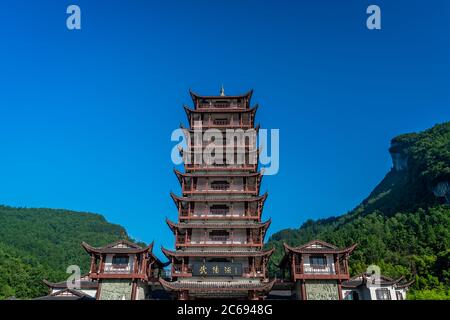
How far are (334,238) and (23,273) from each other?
213ft

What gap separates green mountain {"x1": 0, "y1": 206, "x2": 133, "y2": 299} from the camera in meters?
69.3

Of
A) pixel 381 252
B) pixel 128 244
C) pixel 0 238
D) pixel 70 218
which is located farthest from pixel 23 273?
pixel 70 218

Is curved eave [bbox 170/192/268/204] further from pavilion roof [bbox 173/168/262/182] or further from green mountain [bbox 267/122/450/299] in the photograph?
green mountain [bbox 267/122/450/299]

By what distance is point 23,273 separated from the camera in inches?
2790

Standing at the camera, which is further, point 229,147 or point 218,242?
point 229,147

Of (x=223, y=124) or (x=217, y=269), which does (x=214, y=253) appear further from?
(x=223, y=124)

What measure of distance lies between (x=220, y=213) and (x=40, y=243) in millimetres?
97991

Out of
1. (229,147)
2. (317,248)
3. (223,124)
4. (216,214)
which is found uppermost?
(223,124)

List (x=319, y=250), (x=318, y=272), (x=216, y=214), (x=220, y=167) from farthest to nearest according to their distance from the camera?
1. (x=220, y=167)
2. (x=216, y=214)
3. (x=319, y=250)
4. (x=318, y=272)

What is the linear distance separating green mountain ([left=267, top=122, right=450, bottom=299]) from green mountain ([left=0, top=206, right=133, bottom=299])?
143 ft

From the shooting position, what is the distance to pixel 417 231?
73.4m

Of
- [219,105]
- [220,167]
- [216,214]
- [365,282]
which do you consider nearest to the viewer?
[216,214]

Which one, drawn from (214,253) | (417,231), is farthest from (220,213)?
(417,231)
